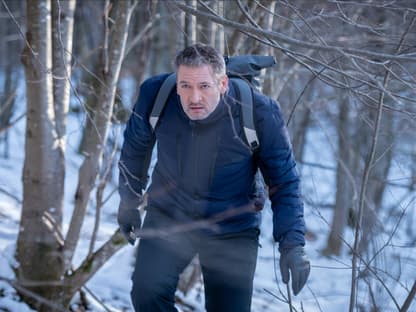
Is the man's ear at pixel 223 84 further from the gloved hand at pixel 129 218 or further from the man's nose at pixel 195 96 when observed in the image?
the gloved hand at pixel 129 218

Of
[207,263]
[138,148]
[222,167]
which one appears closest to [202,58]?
[222,167]

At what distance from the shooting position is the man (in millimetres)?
3078

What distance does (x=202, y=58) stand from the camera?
3.04 metres

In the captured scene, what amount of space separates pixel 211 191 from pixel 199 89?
1.70 feet

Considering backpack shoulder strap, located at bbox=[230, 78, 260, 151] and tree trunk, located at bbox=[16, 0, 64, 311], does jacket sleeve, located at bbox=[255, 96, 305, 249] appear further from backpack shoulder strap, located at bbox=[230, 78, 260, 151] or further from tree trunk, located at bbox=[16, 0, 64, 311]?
tree trunk, located at bbox=[16, 0, 64, 311]

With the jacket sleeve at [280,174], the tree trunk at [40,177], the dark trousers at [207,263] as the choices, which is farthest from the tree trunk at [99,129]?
the jacket sleeve at [280,174]

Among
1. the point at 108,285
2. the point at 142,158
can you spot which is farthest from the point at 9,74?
the point at 142,158

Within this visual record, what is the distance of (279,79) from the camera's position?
644 centimetres

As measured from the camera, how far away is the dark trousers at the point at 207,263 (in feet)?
10.2

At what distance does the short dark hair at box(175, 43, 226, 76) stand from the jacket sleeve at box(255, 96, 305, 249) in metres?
0.26

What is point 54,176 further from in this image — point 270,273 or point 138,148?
point 270,273

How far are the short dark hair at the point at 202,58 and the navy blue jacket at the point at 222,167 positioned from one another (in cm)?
15

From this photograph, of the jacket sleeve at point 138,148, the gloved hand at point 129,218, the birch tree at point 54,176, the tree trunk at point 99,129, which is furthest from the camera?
the tree trunk at point 99,129

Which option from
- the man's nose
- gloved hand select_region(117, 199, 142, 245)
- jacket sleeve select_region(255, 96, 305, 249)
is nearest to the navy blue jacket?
jacket sleeve select_region(255, 96, 305, 249)
